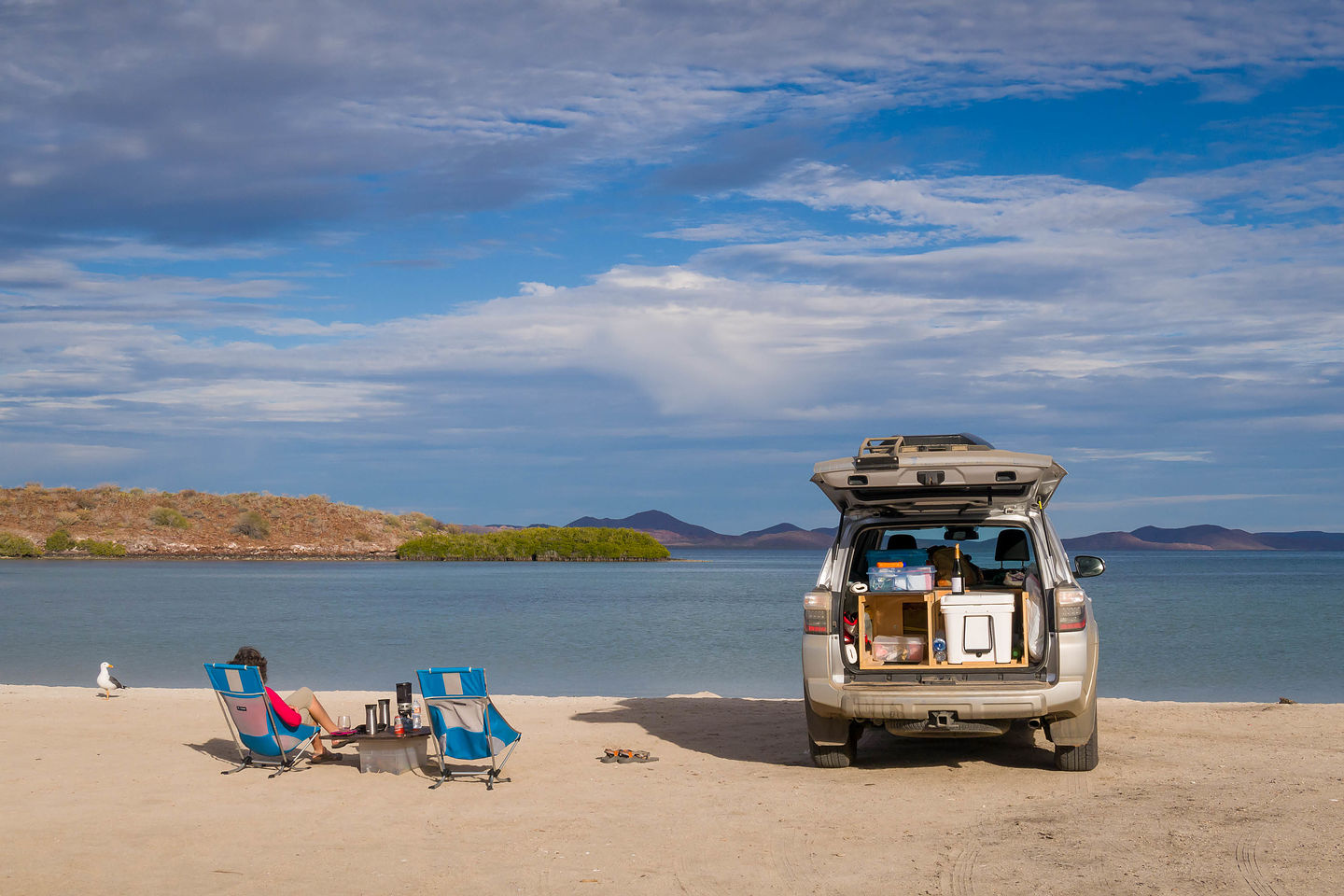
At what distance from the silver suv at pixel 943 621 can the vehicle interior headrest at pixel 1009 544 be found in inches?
21.1

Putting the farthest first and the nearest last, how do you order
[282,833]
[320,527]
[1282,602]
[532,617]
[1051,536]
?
[320,527], [1282,602], [532,617], [1051,536], [282,833]

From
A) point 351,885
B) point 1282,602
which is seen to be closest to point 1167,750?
point 351,885

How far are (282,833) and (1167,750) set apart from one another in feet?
22.4

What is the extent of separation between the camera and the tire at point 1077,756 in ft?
27.3

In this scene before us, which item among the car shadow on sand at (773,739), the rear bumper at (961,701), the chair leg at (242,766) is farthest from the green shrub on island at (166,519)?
the rear bumper at (961,701)

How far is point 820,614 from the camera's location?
8.00 meters

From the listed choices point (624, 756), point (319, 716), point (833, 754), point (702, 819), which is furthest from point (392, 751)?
point (833, 754)

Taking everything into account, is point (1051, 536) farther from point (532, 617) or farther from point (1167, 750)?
point (532, 617)

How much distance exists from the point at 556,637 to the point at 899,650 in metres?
21.8

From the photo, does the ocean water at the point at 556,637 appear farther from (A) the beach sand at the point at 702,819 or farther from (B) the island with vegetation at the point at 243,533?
A: (B) the island with vegetation at the point at 243,533

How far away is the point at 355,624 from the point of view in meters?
33.6

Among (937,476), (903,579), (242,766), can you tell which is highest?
(937,476)

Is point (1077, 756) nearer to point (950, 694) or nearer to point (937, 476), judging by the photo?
point (950, 694)

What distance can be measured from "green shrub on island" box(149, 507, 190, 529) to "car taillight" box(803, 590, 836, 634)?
109770 millimetres
